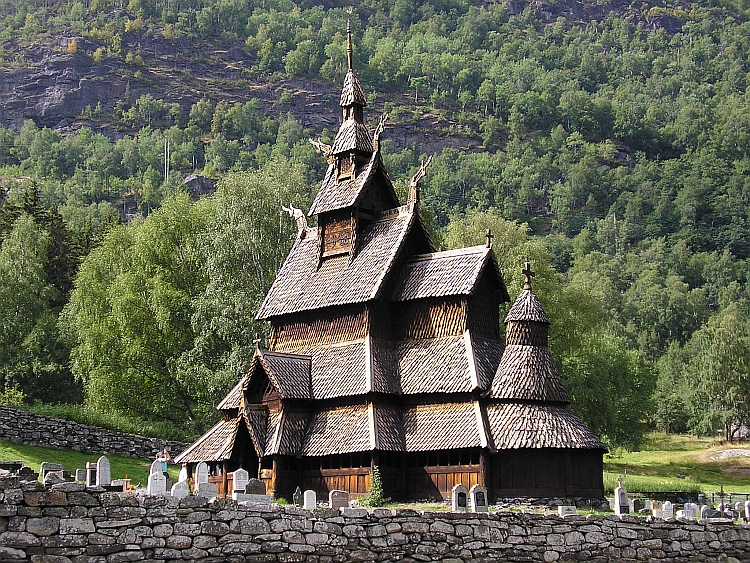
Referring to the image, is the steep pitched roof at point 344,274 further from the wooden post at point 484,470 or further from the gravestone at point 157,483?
the gravestone at point 157,483

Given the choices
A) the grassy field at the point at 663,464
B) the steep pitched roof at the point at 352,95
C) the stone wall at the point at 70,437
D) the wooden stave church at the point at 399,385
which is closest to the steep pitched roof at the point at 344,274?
the wooden stave church at the point at 399,385

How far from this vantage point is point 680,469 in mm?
71000

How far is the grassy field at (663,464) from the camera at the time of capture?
42188 millimetres

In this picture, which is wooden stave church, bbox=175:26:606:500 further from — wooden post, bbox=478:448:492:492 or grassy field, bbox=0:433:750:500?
grassy field, bbox=0:433:750:500

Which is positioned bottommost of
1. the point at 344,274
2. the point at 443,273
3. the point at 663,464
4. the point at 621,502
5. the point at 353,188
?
the point at 621,502

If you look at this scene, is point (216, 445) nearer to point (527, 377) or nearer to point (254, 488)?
point (527, 377)

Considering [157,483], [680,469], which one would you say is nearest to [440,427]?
[157,483]

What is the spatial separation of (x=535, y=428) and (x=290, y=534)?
1703cm

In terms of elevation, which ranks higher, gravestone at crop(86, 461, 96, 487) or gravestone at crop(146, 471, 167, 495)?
gravestone at crop(86, 461, 96, 487)

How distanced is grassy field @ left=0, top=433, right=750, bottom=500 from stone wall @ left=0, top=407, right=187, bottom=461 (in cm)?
44

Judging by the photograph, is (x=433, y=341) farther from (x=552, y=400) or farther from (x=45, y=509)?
(x=45, y=509)

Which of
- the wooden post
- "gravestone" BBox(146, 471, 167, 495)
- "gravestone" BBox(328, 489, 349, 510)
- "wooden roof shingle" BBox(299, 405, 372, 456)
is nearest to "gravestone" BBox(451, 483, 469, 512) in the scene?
"gravestone" BBox(328, 489, 349, 510)

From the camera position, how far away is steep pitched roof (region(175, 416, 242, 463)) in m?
40.8

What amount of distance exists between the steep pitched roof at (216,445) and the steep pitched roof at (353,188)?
9.37 metres
